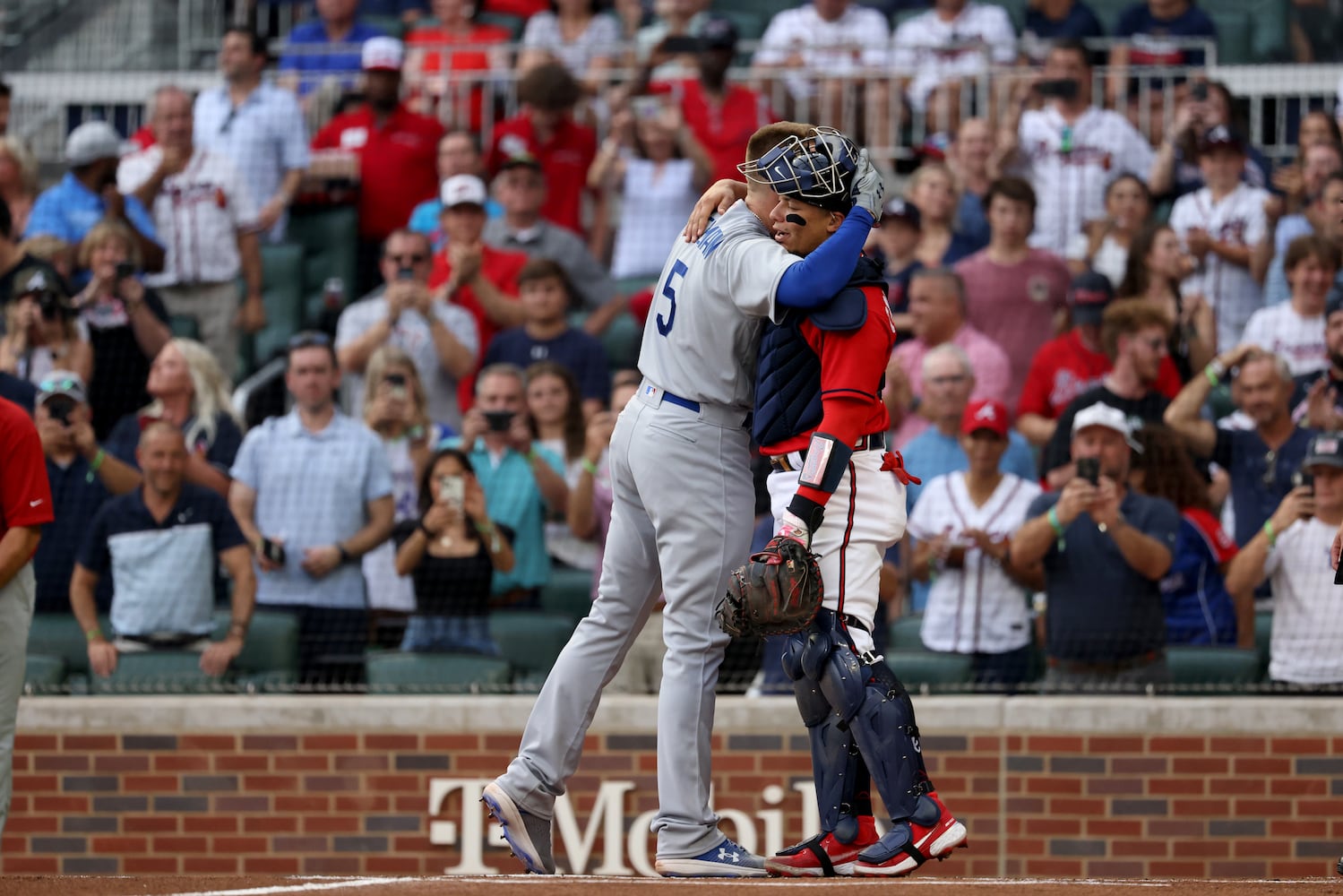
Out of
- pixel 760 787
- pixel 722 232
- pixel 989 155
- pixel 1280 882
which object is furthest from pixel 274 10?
pixel 1280 882

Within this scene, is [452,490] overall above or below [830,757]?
above

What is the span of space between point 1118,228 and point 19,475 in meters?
5.87

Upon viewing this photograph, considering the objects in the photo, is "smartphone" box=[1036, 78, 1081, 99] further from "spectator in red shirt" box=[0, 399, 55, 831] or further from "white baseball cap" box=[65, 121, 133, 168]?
"spectator in red shirt" box=[0, 399, 55, 831]

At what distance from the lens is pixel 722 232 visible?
4.97 meters

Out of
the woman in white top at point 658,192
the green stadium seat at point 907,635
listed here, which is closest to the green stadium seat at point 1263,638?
the green stadium seat at point 907,635

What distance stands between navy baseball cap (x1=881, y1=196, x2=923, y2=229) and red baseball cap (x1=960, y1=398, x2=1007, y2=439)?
1962mm

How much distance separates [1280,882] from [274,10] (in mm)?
10464

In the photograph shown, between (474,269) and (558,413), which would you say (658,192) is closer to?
(474,269)

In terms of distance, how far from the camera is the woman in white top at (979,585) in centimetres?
739

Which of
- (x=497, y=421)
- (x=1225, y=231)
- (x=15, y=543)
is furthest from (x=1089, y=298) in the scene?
(x=15, y=543)

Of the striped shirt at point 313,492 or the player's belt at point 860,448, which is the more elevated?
the player's belt at point 860,448

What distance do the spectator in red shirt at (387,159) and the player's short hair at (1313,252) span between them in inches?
180

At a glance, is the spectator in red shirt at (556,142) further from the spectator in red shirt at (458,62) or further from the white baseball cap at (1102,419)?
the white baseball cap at (1102,419)

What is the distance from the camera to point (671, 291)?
502cm
